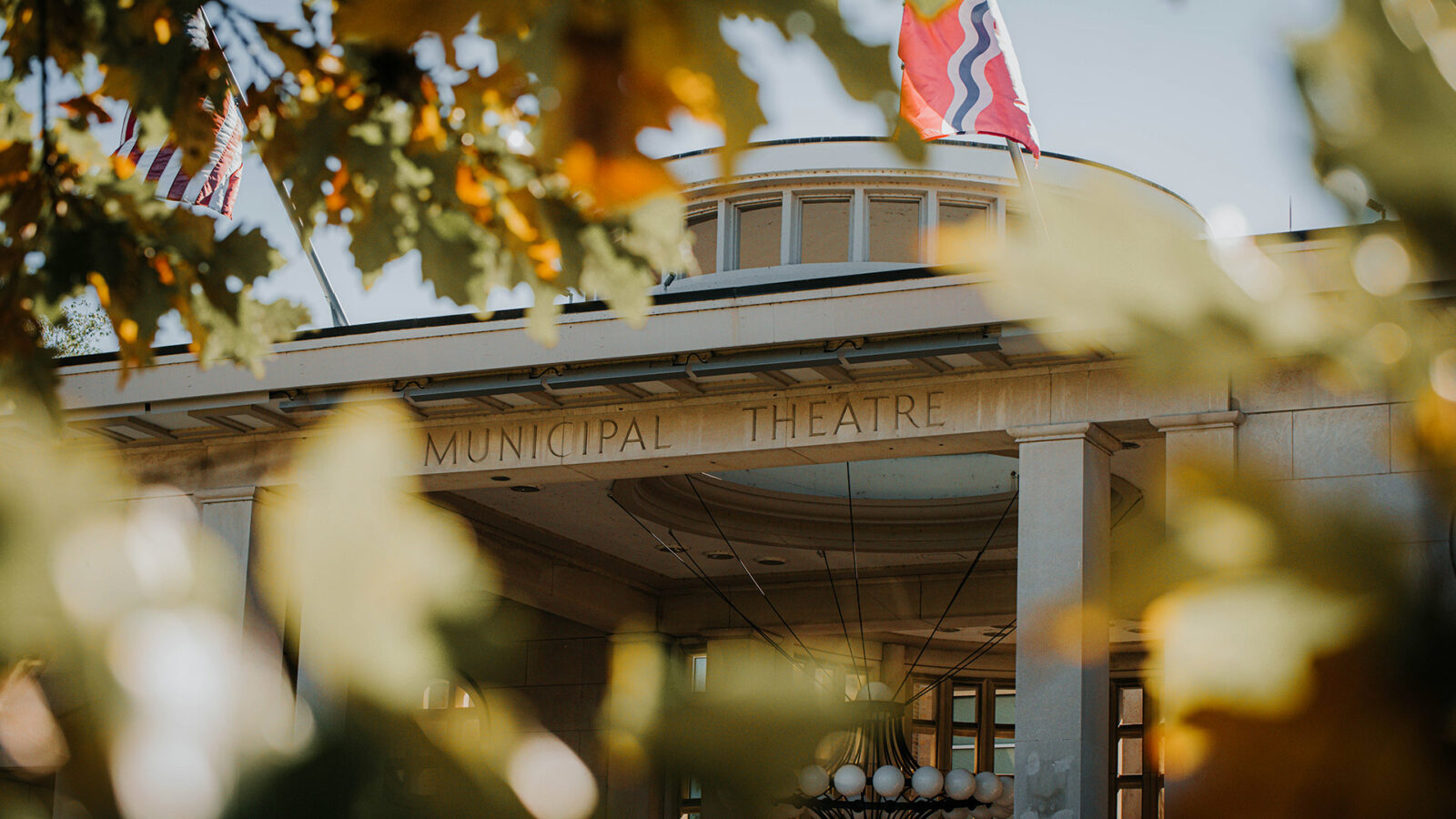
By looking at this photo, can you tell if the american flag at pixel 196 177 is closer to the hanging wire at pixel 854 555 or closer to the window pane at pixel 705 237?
the window pane at pixel 705 237

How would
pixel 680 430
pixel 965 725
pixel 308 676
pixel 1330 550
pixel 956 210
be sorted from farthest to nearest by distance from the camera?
pixel 965 725, pixel 956 210, pixel 680 430, pixel 308 676, pixel 1330 550

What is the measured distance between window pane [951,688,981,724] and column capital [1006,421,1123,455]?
1123 centimetres

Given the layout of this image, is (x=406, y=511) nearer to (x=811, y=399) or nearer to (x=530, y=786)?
(x=530, y=786)

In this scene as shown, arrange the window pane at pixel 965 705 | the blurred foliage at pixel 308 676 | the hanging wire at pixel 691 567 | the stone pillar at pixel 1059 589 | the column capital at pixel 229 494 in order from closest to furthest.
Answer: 1. the blurred foliage at pixel 308 676
2. the stone pillar at pixel 1059 589
3. the column capital at pixel 229 494
4. the hanging wire at pixel 691 567
5. the window pane at pixel 965 705

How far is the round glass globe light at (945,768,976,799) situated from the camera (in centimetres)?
1355

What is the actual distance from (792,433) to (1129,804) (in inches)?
420

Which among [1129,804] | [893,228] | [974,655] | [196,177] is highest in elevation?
[893,228]

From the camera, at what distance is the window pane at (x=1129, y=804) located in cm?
2012

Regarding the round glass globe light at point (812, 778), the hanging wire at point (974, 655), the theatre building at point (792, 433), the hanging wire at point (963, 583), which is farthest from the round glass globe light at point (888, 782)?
the round glass globe light at point (812, 778)

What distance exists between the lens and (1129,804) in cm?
2016

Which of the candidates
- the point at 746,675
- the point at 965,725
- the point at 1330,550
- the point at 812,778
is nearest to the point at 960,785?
the point at 965,725

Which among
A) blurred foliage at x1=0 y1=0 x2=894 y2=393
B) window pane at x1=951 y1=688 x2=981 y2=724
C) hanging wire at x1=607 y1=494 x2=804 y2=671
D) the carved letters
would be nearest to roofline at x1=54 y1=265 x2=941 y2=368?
the carved letters

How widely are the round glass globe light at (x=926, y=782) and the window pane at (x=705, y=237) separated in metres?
7.49

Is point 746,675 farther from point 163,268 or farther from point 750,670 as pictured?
point 163,268
